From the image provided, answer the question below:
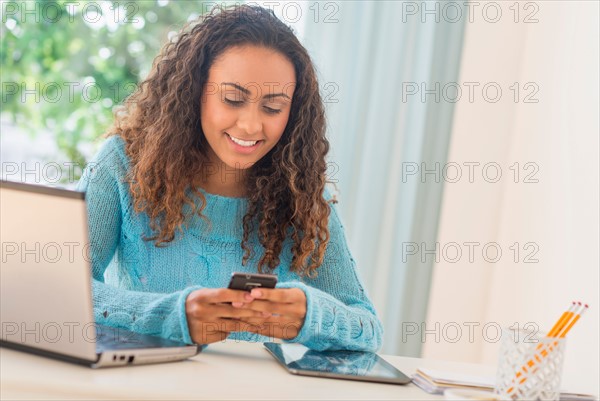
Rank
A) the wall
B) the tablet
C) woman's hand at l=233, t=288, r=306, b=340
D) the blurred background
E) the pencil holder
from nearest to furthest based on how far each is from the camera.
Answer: the pencil holder, the tablet, woman's hand at l=233, t=288, r=306, b=340, the wall, the blurred background

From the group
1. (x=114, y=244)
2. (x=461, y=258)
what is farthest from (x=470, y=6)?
(x=114, y=244)

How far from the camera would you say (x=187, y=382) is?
43.3 inches

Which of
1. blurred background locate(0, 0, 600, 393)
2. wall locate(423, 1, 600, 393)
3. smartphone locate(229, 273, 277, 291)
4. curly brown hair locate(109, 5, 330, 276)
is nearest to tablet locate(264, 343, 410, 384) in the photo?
smartphone locate(229, 273, 277, 291)

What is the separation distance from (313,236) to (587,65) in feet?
3.37

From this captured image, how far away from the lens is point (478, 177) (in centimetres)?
275

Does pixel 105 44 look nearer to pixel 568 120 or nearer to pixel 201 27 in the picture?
pixel 201 27

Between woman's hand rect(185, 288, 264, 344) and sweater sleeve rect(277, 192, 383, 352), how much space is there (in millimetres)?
139

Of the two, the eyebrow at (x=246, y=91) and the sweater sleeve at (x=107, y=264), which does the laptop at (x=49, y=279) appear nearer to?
the sweater sleeve at (x=107, y=264)

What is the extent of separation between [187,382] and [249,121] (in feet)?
2.55

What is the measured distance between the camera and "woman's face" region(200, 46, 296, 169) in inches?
69.0

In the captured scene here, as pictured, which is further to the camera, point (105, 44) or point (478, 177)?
point (105, 44)

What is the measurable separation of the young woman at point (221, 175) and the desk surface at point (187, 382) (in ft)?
1.39

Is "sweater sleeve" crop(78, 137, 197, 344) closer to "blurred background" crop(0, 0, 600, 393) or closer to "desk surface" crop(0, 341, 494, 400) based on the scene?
"desk surface" crop(0, 341, 494, 400)

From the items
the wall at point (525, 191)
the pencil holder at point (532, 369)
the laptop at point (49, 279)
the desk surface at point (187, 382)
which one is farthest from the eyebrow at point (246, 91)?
the wall at point (525, 191)
